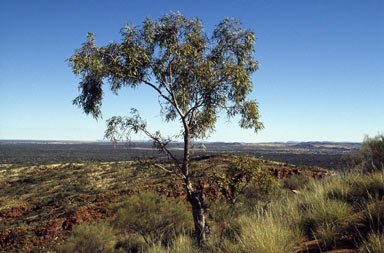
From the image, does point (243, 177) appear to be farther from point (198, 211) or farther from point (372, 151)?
point (372, 151)

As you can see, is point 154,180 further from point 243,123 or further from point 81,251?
point 243,123

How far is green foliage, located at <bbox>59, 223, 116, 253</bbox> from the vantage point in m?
11.8

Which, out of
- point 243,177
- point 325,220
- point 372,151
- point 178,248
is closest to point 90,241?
point 243,177

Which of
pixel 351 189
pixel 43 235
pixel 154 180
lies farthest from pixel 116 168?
pixel 351 189

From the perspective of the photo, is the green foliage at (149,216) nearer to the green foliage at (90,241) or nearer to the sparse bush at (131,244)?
the sparse bush at (131,244)

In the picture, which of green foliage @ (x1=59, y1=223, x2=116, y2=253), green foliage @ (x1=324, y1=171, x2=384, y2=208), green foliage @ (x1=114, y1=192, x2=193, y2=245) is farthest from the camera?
green foliage @ (x1=114, y1=192, x2=193, y2=245)

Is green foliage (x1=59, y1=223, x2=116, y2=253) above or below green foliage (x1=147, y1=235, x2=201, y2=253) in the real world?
below

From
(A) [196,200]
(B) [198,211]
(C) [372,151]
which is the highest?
(C) [372,151]

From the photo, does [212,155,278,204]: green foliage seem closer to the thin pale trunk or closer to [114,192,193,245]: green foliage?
the thin pale trunk

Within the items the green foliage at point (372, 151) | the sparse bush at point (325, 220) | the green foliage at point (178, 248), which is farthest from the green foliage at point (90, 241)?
the green foliage at point (372, 151)

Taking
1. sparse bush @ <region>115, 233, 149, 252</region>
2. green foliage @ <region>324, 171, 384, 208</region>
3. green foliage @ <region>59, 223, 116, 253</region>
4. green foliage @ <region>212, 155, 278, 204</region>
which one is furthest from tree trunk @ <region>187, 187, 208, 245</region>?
green foliage @ <region>59, 223, 116, 253</region>

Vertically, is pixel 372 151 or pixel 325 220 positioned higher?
pixel 372 151

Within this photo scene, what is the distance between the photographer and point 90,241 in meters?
12.2

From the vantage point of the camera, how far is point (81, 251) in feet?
38.7
